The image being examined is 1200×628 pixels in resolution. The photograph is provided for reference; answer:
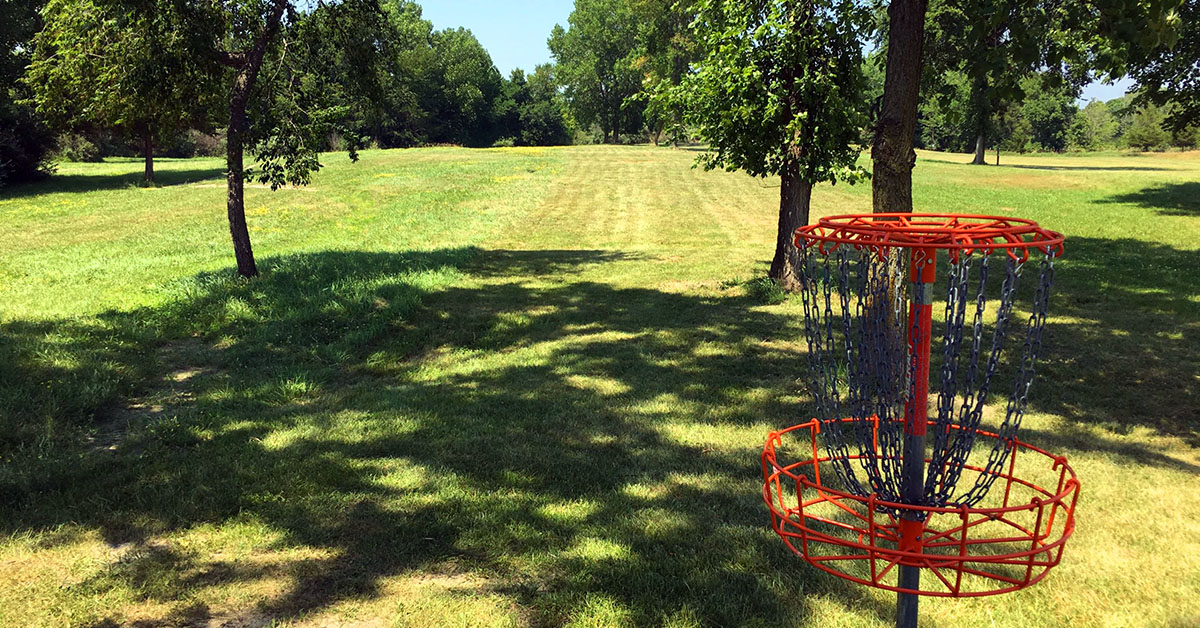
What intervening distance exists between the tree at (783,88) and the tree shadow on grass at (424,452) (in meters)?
2.69

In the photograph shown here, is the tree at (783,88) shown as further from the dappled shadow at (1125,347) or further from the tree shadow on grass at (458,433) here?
the dappled shadow at (1125,347)

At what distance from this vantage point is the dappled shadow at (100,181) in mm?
32594

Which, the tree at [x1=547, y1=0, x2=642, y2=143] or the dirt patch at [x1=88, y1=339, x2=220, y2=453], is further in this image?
the tree at [x1=547, y1=0, x2=642, y2=143]

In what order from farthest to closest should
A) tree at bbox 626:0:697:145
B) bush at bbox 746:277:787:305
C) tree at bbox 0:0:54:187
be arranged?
tree at bbox 0:0:54:187 < tree at bbox 626:0:697:145 < bush at bbox 746:277:787:305

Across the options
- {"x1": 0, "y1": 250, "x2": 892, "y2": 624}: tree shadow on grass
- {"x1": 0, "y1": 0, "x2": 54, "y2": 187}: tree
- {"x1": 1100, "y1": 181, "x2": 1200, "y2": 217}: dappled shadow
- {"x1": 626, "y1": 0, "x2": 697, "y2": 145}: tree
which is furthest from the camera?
{"x1": 0, "y1": 0, "x2": 54, "y2": 187}: tree

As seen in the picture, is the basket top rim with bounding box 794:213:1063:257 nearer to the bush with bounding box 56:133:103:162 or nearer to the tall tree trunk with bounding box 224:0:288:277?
the tall tree trunk with bounding box 224:0:288:277

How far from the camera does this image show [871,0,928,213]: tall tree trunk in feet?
20.2

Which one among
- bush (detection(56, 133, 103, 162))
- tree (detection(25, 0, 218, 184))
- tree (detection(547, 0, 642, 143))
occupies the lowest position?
tree (detection(25, 0, 218, 184))

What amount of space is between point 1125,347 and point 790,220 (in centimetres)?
546

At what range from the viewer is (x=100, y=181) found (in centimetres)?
3731

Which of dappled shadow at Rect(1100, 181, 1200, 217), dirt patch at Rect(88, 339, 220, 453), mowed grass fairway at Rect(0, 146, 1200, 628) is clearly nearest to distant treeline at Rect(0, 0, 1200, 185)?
dappled shadow at Rect(1100, 181, 1200, 217)

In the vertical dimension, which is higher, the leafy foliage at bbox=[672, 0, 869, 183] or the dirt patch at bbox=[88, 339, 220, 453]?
the leafy foliage at bbox=[672, 0, 869, 183]

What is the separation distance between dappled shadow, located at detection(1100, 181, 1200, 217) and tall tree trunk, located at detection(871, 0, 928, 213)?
23.5 meters

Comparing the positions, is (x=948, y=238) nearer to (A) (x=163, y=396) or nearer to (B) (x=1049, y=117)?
(A) (x=163, y=396)
